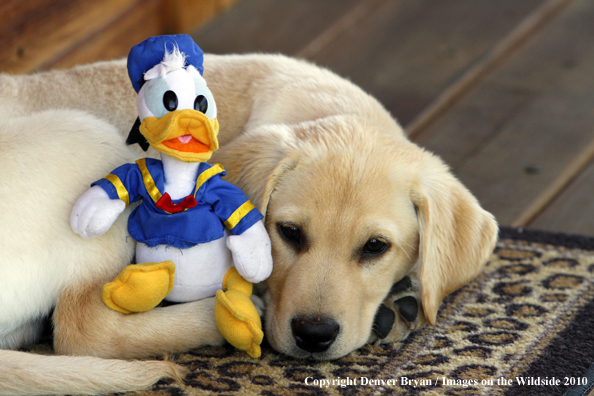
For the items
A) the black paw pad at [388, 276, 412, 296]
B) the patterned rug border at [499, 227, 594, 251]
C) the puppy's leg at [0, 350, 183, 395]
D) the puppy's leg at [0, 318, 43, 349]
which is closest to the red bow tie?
the puppy's leg at [0, 350, 183, 395]

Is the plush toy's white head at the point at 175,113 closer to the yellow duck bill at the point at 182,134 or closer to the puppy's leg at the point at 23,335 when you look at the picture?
the yellow duck bill at the point at 182,134

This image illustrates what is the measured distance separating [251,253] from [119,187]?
0.50 m

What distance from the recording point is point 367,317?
2.42 meters

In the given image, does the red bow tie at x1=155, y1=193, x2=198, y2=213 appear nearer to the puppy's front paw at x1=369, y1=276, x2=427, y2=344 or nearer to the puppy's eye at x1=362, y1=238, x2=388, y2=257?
the puppy's eye at x1=362, y1=238, x2=388, y2=257

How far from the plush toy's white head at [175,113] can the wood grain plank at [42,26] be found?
7.78ft

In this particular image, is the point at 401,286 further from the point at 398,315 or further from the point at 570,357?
the point at 570,357

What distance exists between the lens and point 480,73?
538 centimetres

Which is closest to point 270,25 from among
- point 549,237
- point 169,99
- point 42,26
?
point 42,26

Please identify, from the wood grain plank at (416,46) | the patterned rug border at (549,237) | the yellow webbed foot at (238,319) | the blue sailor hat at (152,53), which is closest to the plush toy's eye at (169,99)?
the blue sailor hat at (152,53)

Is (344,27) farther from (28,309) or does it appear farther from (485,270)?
Answer: (28,309)

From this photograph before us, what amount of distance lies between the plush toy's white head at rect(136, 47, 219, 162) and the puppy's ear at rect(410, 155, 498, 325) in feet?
2.91

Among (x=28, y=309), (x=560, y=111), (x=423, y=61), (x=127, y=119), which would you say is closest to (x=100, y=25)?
(x=127, y=119)

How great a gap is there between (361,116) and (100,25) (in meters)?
2.77

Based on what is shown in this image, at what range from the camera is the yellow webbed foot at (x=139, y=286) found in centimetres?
212
